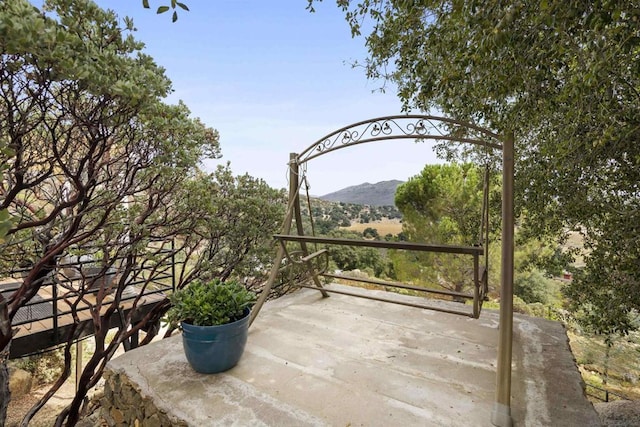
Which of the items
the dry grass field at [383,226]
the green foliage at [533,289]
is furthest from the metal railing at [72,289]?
the green foliage at [533,289]

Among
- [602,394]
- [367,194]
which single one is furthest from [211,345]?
[602,394]

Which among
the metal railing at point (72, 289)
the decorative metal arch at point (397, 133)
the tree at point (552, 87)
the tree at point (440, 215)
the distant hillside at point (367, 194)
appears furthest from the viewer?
the tree at point (440, 215)

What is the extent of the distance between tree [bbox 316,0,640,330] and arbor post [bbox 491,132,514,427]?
21 centimetres

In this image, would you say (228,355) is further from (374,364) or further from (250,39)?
(250,39)

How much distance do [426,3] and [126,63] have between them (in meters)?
1.68

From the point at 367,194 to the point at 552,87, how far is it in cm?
397

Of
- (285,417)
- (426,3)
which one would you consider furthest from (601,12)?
(285,417)

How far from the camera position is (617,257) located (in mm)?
2191

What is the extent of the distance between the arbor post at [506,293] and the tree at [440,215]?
12.1ft

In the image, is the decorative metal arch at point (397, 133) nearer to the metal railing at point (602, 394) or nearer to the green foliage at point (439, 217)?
the green foliage at point (439, 217)

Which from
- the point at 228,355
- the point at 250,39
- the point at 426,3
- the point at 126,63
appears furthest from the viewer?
the point at 250,39

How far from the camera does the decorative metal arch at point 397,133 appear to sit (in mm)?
2096

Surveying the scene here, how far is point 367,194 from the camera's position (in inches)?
210

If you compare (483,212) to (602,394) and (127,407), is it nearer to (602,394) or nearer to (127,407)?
(127,407)
